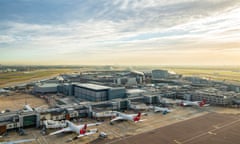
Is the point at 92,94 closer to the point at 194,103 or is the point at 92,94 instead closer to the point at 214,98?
the point at 194,103

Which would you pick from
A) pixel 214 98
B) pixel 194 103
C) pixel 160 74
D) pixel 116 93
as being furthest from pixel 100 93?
pixel 160 74

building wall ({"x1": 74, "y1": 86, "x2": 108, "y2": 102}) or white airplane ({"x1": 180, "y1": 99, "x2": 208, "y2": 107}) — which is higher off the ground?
building wall ({"x1": 74, "y1": 86, "x2": 108, "y2": 102})

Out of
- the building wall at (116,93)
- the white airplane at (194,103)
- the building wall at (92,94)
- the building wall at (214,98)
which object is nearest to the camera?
Result: the white airplane at (194,103)

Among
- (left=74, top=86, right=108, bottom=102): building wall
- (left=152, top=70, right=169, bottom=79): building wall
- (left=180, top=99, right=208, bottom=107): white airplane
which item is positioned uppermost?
(left=152, top=70, right=169, bottom=79): building wall

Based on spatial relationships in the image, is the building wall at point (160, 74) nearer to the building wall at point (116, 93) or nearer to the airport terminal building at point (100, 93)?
the building wall at point (116, 93)

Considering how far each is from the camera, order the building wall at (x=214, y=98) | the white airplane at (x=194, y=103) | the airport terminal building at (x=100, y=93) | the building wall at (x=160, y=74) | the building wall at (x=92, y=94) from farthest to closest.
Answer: the building wall at (x=160, y=74) → the airport terminal building at (x=100, y=93) → the building wall at (x=92, y=94) → the building wall at (x=214, y=98) → the white airplane at (x=194, y=103)

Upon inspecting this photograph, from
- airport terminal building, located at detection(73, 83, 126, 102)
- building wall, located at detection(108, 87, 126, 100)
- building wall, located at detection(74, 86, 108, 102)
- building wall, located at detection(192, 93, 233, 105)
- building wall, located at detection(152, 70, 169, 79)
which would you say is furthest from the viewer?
building wall, located at detection(152, 70, 169, 79)

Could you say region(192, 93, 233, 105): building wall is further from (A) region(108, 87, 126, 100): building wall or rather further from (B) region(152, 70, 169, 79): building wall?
(B) region(152, 70, 169, 79): building wall

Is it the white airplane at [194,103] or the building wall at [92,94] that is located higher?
the building wall at [92,94]

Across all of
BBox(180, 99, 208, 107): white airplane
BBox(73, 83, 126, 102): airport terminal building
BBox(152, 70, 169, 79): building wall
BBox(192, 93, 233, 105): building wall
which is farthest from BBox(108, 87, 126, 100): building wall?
BBox(152, 70, 169, 79): building wall

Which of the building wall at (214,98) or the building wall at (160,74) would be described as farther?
the building wall at (160,74)

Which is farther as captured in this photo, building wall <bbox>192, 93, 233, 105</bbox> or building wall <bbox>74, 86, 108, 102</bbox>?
building wall <bbox>74, 86, 108, 102</bbox>

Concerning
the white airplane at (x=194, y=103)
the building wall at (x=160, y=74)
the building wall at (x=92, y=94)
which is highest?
the building wall at (x=160, y=74)

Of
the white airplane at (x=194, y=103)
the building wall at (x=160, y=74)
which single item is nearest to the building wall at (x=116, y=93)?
the white airplane at (x=194, y=103)
